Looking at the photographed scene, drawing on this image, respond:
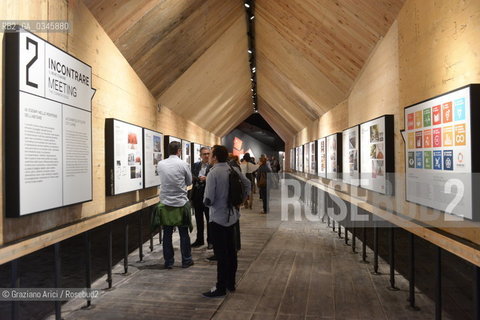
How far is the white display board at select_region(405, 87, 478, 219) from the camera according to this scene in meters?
2.59

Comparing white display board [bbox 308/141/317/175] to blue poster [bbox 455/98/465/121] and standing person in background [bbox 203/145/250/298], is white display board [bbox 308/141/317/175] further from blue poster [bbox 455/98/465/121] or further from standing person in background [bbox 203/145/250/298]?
blue poster [bbox 455/98/465/121]

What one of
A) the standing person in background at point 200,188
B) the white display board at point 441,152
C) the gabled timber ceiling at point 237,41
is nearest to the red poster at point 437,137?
the white display board at point 441,152

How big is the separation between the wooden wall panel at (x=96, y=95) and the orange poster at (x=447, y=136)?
3135 millimetres

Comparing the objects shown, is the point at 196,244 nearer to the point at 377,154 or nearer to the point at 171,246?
the point at 171,246

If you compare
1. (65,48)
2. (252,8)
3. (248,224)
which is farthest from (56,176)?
(248,224)

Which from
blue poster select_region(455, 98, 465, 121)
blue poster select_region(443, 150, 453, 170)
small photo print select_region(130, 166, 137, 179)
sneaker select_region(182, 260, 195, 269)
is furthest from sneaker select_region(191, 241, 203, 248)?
blue poster select_region(455, 98, 465, 121)

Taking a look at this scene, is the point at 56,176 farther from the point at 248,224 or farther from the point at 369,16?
the point at 248,224

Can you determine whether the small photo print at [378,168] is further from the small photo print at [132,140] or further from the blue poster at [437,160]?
the small photo print at [132,140]

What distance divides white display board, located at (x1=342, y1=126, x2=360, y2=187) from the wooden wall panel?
329 cm

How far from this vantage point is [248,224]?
26.4ft

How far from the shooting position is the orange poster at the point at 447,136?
2768 mm

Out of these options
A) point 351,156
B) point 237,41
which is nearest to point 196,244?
point 351,156

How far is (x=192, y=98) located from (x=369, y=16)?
197 inches

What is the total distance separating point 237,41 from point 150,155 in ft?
11.7
